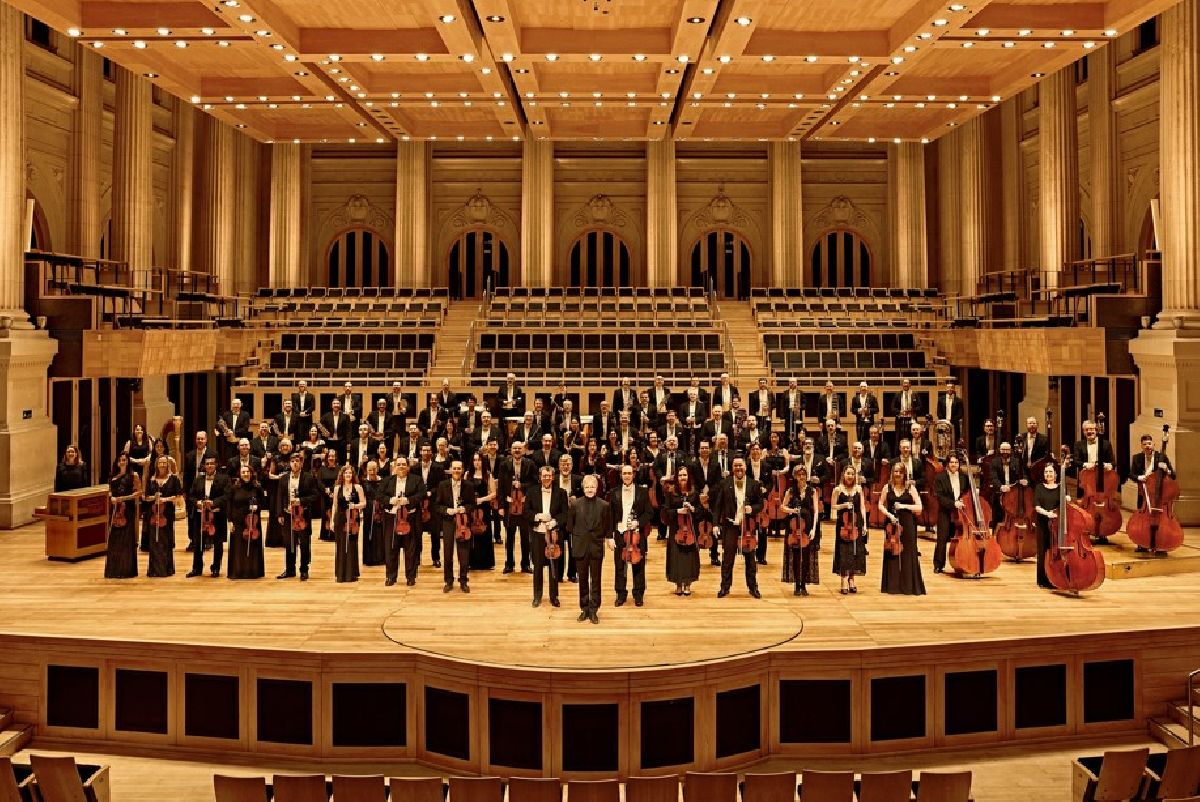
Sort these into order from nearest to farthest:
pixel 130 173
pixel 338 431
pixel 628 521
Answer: pixel 628 521
pixel 338 431
pixel 130 173

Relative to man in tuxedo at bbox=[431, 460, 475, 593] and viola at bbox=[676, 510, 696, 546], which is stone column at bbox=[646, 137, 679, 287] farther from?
viola at bbox=[676, 510, 696, 546]

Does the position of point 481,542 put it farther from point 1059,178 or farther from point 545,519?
point 1059,178

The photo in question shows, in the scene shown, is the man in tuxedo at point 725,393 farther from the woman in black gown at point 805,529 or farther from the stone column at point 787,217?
the stone column at point 787,217

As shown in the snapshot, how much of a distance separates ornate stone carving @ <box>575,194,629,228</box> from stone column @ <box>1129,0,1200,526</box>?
13760 millimetres

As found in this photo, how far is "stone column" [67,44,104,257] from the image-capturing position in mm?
16672

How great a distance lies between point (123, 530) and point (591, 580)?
465 cm

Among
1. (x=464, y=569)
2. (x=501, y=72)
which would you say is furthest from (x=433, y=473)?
(x=501, y=72)

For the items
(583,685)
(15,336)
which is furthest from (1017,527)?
(15,336)

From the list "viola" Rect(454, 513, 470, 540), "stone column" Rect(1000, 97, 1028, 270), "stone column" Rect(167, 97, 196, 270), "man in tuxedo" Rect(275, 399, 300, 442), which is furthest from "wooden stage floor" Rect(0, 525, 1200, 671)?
"stone column" Rect(1000, 97, 1028, 270)

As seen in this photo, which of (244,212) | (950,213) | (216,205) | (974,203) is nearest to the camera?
(974,203)

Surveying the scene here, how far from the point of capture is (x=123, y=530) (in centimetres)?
952

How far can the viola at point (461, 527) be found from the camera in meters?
9.02

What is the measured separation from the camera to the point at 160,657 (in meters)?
7.11

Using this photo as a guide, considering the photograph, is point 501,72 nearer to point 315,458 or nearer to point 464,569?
point 315,458
